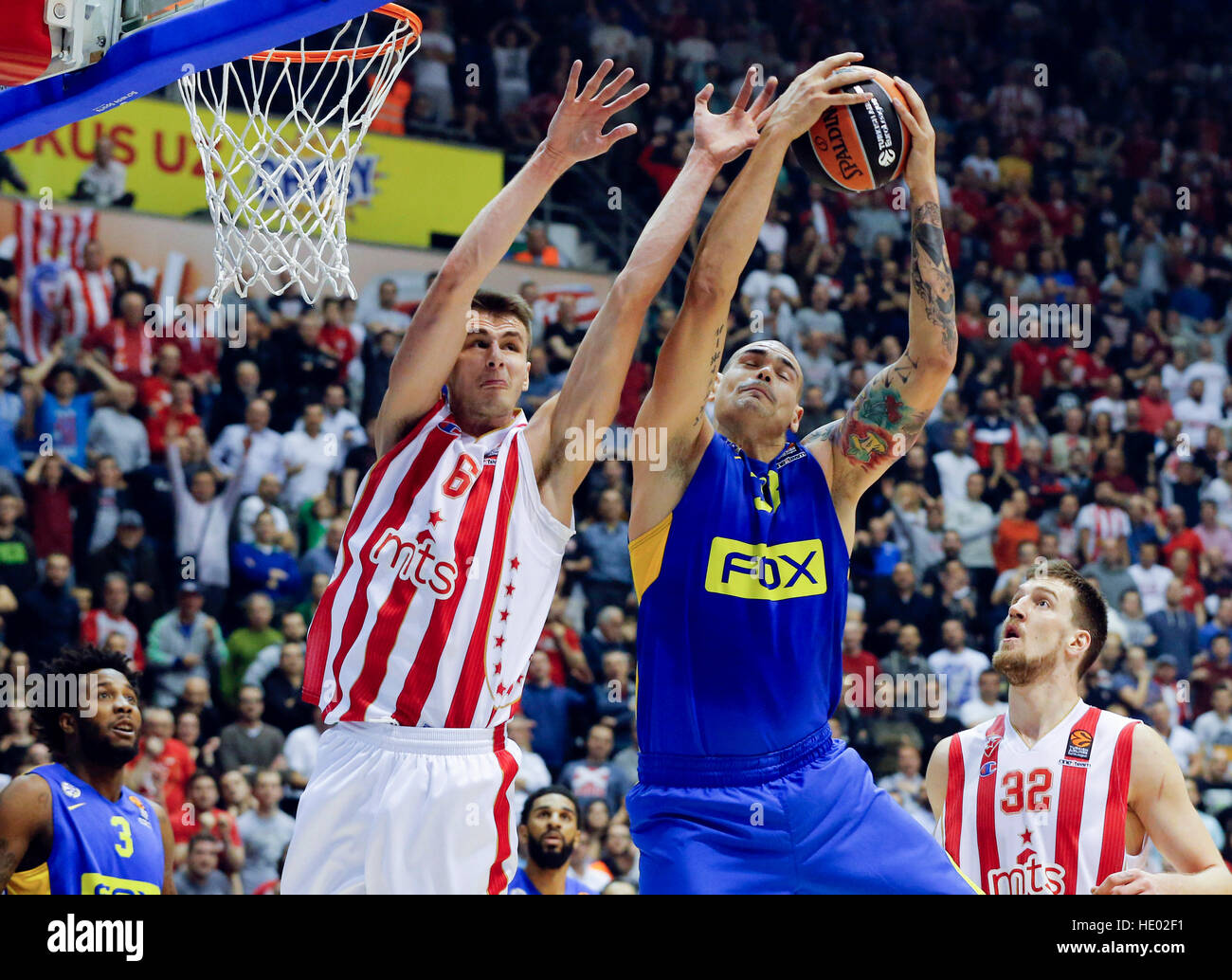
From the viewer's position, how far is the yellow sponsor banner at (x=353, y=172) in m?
9.85

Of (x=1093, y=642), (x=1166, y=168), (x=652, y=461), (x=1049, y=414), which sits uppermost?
(x=1166, y=168)

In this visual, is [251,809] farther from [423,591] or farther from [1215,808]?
[1215,808]

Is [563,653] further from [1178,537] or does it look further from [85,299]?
[1178,537]

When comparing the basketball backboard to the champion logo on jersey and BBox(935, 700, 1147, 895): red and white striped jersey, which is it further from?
BBox(935, 700, 1147, 895): red and white striped jersey

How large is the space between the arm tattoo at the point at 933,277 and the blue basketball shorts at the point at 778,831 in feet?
4.10

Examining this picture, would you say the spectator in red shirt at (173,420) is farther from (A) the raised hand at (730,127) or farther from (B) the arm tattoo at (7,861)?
(A) the raised hand at (730,127)

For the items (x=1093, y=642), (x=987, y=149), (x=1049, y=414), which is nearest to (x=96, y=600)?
(x=1093, y=642)

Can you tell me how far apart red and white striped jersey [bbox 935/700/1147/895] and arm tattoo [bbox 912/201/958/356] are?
1352 mm

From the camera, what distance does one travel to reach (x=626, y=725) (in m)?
8.45

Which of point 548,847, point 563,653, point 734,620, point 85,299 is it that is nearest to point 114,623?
point 85,299

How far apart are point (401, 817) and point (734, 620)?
104 centimetres

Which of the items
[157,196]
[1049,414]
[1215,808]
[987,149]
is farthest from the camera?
[987,149]

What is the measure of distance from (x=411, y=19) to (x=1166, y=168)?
10.5m

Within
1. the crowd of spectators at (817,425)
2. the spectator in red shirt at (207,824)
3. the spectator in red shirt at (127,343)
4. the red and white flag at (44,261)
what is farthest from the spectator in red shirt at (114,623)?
the red and white flag at (44,261)
